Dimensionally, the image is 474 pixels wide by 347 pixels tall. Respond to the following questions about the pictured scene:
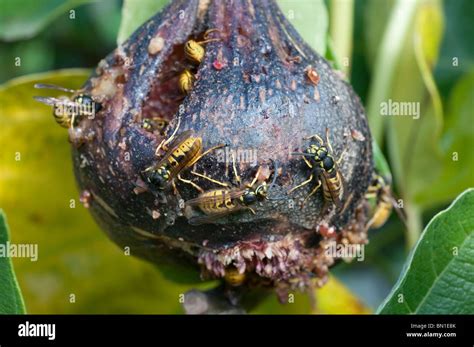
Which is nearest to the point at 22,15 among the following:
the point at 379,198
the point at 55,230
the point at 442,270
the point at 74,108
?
the point at 55,230

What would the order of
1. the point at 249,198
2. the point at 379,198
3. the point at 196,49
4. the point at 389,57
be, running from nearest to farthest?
the point at 249,198 → the point at 196,49 → the point at 379,198 → the point at 389,57

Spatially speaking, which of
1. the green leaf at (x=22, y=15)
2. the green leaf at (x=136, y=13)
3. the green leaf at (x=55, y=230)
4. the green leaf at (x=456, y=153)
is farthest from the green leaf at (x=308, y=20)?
the green leaf at (x=22, y=15)

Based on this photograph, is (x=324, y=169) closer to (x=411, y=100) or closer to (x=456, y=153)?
(x=411, y=100)

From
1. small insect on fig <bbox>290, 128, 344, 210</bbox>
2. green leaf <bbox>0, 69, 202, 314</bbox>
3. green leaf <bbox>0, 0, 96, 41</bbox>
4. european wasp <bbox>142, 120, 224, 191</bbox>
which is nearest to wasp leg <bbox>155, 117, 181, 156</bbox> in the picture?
european wasp <bbox>142, 120, 224, 191</bbox>

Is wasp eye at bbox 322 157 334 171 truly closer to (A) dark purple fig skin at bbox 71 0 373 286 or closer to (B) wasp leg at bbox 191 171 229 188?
(A) dark purple fig skin at bbox 71 0 373 286

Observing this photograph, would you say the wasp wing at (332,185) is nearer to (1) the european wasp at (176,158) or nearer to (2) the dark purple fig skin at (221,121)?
(2) the dark purple fig skin at (221,121)

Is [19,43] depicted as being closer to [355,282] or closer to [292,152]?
[355,282]
